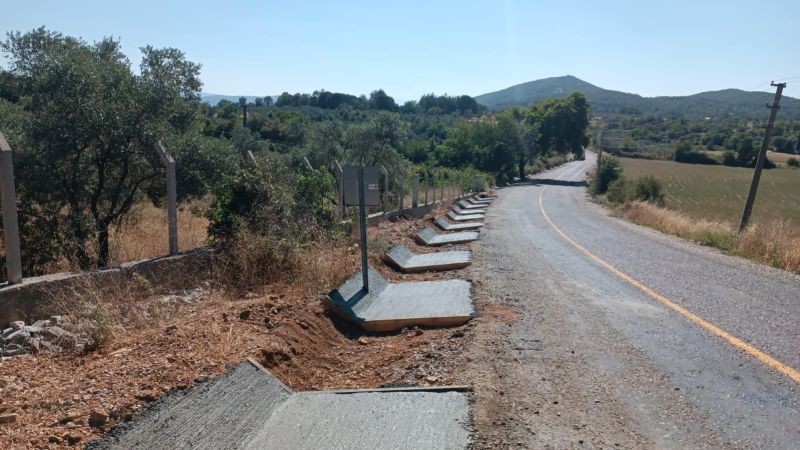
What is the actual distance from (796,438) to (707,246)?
1371 cm

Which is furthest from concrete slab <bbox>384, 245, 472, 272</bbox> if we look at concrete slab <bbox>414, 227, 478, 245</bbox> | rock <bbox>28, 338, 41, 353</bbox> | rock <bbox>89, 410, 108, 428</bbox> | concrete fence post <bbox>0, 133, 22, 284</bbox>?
rock <bbox>89, 410, 108, 428</bbox>

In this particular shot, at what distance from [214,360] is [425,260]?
23.5 ft

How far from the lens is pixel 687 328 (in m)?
6.16

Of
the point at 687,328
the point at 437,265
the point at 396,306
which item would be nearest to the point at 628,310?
the point at 687,328

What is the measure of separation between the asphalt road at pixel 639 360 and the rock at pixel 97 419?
2.28m

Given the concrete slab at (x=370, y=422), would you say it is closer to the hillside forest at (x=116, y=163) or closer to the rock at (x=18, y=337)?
the rock at (x=18, y=337)

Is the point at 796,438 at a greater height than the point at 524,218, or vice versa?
the point at 796,438

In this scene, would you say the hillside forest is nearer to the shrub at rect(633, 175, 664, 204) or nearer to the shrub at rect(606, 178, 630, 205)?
the shrub at rect(606, 178, 630, 205)

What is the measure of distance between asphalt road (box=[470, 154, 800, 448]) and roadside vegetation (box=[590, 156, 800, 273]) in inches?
144

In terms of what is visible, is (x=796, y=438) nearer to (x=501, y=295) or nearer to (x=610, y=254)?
(x=501, y=295)

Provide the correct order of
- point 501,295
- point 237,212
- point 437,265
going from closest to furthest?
point 501,295
point 237,212
point 437,265

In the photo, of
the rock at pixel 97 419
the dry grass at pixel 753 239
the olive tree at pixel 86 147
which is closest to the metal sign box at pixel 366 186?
the olive tree at pixel 86 147

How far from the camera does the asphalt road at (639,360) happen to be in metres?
3.71

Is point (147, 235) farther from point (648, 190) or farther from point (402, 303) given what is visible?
point (648, 190)
